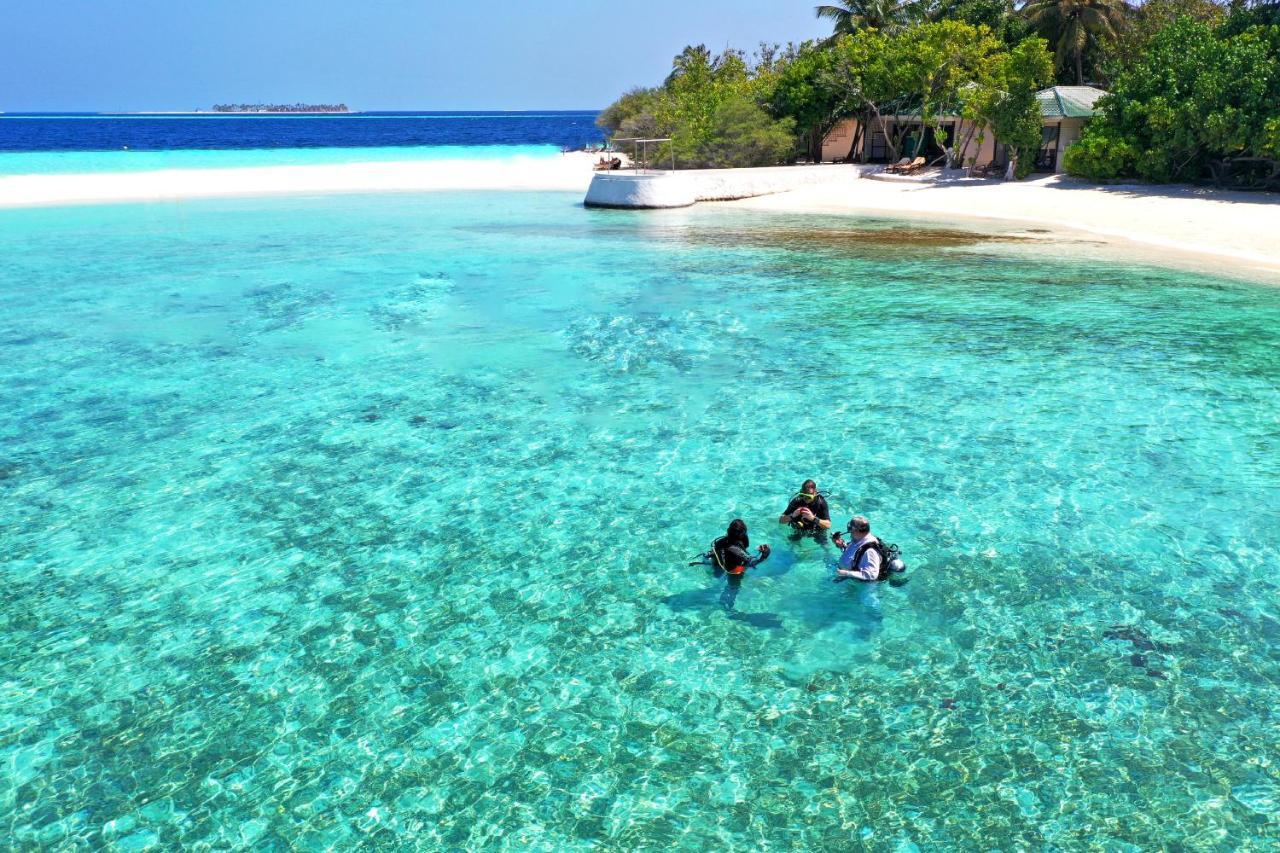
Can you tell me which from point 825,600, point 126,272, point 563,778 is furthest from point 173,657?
point 126,272

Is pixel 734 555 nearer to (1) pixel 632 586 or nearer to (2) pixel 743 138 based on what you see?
(1) pixel 632 586

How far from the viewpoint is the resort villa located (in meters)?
40.1

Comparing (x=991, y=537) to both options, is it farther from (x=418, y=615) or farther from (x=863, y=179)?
(x=863, y=179)

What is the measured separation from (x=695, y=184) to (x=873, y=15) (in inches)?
778

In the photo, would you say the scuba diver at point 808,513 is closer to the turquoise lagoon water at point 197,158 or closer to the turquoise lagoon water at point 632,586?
the turquoise lagoon water at point 632,586

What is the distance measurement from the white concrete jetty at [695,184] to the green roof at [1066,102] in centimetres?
912

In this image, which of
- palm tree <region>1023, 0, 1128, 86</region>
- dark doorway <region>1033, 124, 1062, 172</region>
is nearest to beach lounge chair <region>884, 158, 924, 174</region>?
dark doorway <region>1033, 124, 1062, 172</region>

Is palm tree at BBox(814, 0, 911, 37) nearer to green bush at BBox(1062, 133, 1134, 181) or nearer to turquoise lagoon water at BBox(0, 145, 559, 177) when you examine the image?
green bush at BBox(1062, 133, 1134, 181)

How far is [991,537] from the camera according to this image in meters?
9.88

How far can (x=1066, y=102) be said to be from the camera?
40.0 m

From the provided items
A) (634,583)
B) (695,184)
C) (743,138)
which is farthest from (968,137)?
(634,583)

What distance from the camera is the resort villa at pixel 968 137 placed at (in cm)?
4006

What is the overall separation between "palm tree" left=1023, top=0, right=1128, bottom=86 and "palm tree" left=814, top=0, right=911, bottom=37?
23.5 feet

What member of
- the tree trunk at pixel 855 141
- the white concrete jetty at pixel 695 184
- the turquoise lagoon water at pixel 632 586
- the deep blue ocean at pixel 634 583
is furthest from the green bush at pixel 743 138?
the turquoise lagoon water at pixel 632 586
